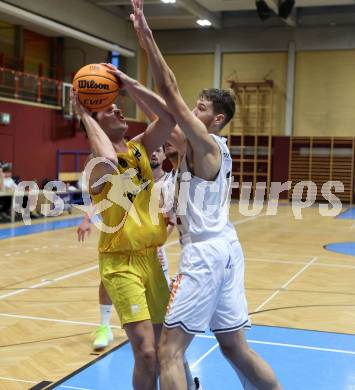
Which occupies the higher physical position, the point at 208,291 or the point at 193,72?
the point at 193,72

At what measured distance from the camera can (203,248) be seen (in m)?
3.11

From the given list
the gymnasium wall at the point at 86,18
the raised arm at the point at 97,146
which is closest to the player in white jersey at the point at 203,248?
the raised arm at the point at 97,146

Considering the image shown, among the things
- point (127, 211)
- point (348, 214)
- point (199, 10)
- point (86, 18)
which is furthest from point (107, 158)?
point (199, 10)

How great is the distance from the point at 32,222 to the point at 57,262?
568cm

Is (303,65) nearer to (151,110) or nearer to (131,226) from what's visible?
(151,110)

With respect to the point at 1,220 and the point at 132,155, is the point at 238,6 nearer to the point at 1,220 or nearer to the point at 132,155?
the point at 1,220

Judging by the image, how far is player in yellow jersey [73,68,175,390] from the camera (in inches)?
126

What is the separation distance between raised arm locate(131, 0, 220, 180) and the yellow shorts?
65 centimetres

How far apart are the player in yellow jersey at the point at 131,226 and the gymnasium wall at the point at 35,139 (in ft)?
44.1

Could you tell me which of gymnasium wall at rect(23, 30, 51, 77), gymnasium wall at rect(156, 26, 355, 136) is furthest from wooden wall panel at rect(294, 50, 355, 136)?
gymnasium wall at rect(23, 30, 51, 77)

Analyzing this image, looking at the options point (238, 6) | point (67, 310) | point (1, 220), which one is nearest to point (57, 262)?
point (67, 310)

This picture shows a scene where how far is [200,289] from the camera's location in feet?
9.99

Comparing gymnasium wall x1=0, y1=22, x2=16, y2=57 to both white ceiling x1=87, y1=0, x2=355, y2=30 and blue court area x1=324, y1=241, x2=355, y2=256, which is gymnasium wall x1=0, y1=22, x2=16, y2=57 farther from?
blue court area x1=324, y1=241, x2=355, y2=256

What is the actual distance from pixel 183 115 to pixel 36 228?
11.1m
